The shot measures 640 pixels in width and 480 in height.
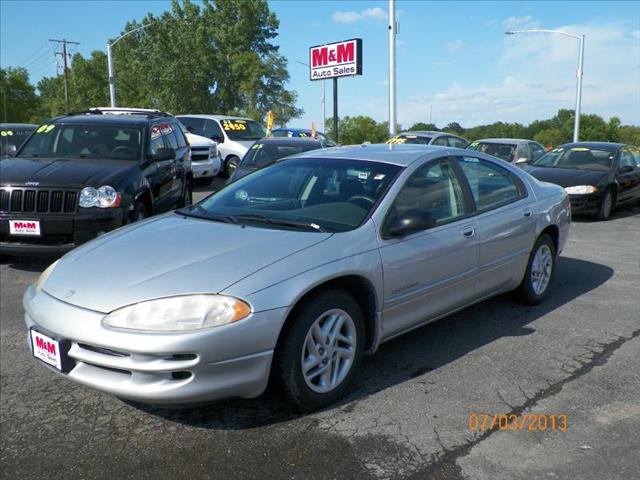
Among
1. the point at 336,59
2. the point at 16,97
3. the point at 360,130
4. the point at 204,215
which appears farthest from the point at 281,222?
the point at 16,97

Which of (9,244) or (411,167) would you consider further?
(9,244)

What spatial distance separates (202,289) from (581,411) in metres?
2.15

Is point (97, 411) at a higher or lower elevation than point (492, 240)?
lower

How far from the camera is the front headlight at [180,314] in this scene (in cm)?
282

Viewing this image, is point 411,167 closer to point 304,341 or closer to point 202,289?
point 304,341

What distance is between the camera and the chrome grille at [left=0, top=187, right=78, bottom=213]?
20.1 ft

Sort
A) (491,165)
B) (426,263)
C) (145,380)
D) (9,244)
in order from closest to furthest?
1. (145,380)
2. (426,263)
3. (491,165)
4. (9,244)

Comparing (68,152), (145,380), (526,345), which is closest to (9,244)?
(68,152)

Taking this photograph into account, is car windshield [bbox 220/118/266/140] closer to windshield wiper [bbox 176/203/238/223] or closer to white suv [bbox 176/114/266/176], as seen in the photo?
white suv [bbox 176/114/266/176]

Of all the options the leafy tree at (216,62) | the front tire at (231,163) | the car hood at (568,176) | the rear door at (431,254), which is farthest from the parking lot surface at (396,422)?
the leafy tree at (216,62)

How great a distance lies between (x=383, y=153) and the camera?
437 cm

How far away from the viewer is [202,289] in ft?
9.54
